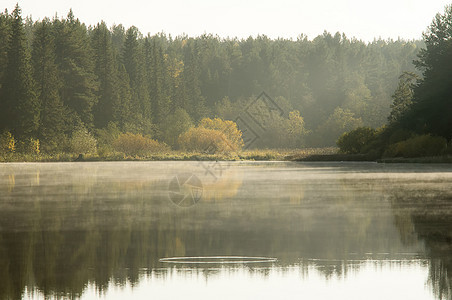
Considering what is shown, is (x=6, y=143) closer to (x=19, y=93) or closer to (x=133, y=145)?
(x=19, y=93)

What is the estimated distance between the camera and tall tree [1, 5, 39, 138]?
79.9 meters

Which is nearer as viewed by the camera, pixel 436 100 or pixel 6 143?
pixel 436 100

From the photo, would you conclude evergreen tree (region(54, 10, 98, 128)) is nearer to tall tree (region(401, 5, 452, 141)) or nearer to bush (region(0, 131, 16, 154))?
bush (region(0, 131, 16, 154))

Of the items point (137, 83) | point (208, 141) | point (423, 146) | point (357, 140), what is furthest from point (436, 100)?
point (137, 83)

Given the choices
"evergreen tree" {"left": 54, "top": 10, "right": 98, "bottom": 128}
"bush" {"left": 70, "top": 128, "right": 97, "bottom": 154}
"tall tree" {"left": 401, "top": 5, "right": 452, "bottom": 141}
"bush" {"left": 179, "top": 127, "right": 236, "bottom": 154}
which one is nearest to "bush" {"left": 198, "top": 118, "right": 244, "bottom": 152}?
"bush" {"left": 179, "top": 127, "right": 236, "bottom": 154}

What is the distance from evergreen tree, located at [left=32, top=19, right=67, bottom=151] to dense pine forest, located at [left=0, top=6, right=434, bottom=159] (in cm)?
14

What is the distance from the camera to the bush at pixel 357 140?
61562 mm

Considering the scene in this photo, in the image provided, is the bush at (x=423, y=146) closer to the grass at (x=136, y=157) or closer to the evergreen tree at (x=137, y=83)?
the grass at (x=136, y=157)

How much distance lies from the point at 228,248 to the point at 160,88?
108852mm

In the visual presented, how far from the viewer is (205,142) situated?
8456 centimetres

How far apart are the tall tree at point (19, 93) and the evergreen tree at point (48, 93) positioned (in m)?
3.12

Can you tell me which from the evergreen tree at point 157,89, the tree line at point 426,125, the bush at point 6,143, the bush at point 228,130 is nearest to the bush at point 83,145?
the bush at point 6,143

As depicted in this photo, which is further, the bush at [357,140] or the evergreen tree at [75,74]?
the evergreen tree at [75,74]

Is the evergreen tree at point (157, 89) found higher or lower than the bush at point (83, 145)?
higher
